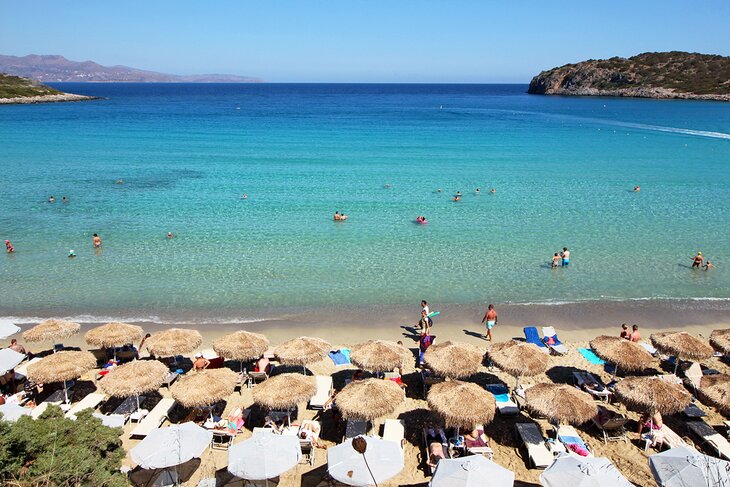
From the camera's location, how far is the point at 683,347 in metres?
12.2

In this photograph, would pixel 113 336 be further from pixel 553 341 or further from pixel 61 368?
pixel 553 341

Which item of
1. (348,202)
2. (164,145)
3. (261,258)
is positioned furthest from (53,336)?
(164,145)

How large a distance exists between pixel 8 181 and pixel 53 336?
1083 inches

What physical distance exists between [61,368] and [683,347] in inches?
611

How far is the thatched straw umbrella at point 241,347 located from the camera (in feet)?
41.2

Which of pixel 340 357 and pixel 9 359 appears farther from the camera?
pixel 340 357

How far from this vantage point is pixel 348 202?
30312 millimetres

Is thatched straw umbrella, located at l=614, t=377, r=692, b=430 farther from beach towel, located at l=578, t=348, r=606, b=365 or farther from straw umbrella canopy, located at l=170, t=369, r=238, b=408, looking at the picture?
straw umbrella canopy, located at l=170, t=369, r=238, b=408

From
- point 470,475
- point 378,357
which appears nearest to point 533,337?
point 378,357

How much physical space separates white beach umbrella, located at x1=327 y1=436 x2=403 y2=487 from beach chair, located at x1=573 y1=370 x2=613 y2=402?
19.7 ft

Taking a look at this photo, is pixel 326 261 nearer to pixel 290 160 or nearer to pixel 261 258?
pixel 261 258

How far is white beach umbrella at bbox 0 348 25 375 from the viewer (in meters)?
12.0

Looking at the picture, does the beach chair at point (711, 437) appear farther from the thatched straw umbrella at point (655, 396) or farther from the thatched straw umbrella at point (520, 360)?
the thatched straw umbrella at point (520, 360)

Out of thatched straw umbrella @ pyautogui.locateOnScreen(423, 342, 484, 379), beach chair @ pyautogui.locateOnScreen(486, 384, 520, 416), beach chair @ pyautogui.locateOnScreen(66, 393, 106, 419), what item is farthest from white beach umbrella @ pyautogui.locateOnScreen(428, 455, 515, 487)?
beach chair @ pyautogui.locateOnScreen(66, 393, 106, 419)
